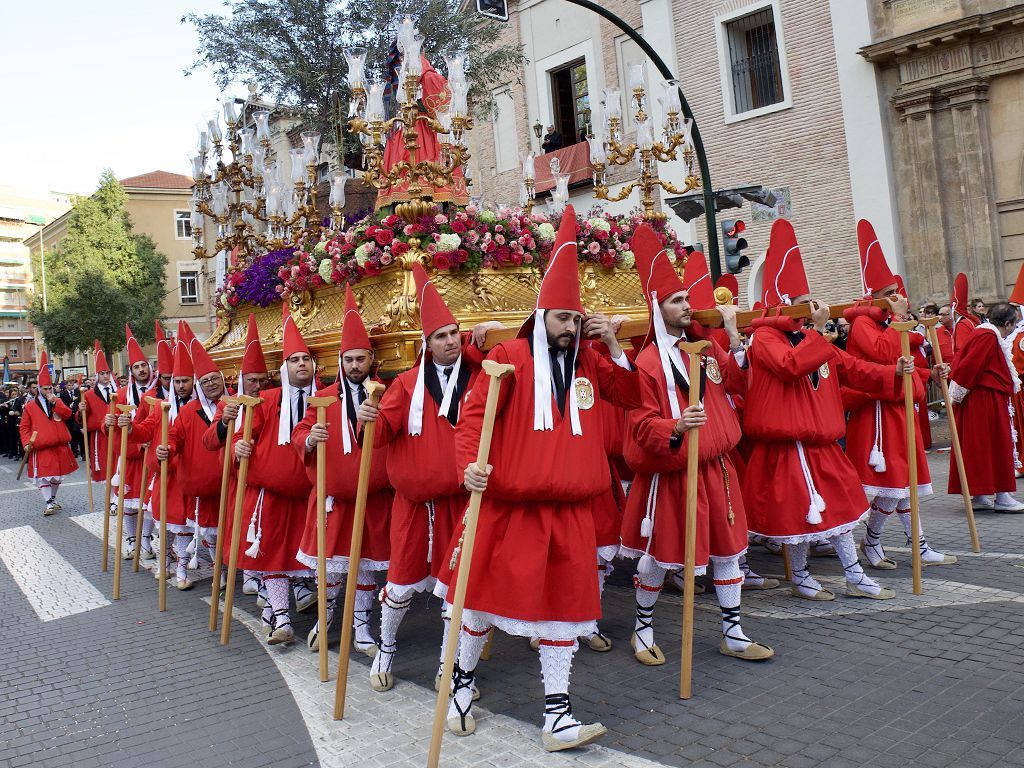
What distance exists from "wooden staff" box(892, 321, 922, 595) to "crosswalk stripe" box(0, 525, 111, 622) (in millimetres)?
6126

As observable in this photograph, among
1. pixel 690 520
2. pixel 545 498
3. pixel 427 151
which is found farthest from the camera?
pixel 427 151

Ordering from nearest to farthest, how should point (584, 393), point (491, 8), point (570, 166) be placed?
point (584, 393) → point (491, 8) → point (570, 166)

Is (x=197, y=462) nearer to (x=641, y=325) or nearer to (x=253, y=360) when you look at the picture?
(x=253, y=360)

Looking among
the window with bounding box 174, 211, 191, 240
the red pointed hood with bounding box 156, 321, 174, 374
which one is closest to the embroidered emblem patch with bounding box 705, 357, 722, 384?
the red pointed hood with bounding box 156, 321, 174, 374

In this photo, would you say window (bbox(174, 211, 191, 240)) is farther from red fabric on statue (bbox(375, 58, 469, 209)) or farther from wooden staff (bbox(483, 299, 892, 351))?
wooden staff (bbox(483, 299, 892, 351))

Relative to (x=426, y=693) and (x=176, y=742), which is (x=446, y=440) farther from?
(x=176, y=742)

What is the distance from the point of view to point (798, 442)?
537 centimetres

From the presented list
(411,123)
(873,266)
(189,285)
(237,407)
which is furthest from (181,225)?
(873,266)

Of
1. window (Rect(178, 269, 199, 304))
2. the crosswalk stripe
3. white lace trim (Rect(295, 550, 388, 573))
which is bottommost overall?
the crosswalk stripe

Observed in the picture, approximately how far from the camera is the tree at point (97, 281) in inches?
1275

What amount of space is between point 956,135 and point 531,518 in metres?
13.7

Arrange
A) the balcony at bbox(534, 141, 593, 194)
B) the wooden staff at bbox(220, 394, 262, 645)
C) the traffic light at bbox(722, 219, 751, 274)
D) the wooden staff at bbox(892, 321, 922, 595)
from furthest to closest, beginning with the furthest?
the balcony at bbox(534, 141, 593, 194) < the traffic light at bbox(722, 219, 751, 274) < the wooden staff at bbox(220, 394, 262, 645) < the wooden staff at bbox(892, 321, 922, 595)

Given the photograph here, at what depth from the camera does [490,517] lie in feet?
13.1

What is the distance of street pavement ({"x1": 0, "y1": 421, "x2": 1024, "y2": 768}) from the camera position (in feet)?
12.1
